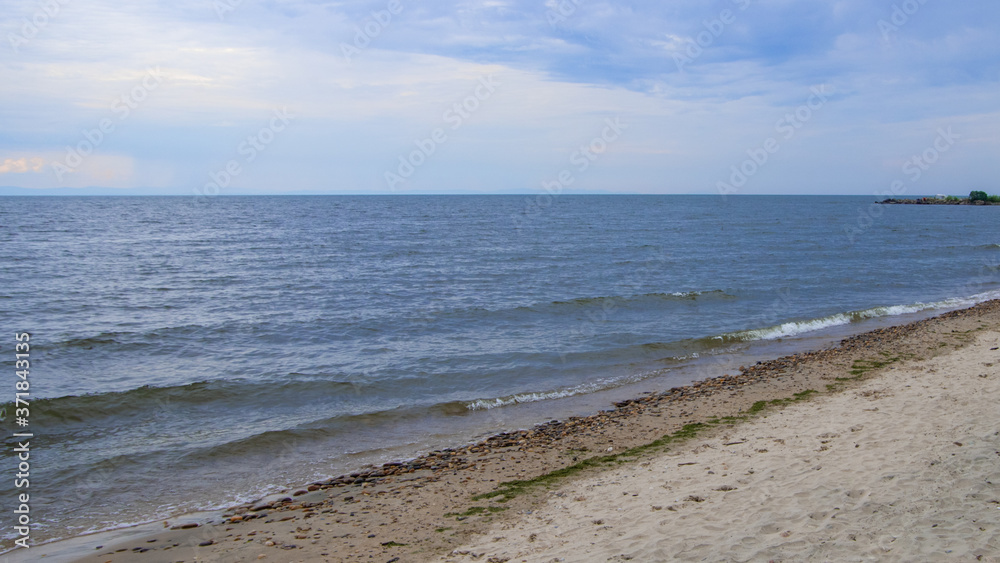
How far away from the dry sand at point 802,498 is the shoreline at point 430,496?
883mm

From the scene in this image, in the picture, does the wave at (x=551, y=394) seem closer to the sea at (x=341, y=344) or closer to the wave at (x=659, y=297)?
the sea at (x=341, y=344)

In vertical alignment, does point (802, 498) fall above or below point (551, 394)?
above

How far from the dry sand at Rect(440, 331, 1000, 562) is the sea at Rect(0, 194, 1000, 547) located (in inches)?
171

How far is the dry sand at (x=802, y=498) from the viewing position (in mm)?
6059

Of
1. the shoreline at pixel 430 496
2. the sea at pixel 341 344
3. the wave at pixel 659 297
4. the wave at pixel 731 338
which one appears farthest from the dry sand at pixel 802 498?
the wave at pixel 659 297

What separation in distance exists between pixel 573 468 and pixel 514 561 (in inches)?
135

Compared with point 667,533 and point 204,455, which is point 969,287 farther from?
point 204,455

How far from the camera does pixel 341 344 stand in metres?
18.9

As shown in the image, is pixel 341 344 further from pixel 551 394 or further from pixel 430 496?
pixel 430 496

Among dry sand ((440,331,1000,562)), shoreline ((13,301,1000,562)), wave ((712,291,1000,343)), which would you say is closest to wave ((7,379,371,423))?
shoreline ((13,301,1000,562))

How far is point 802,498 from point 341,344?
576 inches

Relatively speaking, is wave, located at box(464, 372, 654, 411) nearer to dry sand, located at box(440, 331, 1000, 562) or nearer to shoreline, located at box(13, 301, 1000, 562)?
shoreline, located at box(13, 301, 1000, 562)

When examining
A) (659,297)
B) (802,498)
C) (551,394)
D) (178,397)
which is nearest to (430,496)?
(802,498)

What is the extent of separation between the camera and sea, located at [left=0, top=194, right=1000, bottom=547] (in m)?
11.1
